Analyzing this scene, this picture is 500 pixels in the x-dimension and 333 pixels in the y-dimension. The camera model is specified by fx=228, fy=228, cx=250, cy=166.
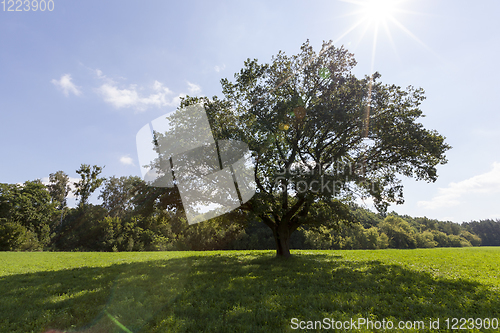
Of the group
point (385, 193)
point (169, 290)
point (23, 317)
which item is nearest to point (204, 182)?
point (169, 290)

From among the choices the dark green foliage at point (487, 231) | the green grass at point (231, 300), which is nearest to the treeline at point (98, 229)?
the green grass at point (231, 300)

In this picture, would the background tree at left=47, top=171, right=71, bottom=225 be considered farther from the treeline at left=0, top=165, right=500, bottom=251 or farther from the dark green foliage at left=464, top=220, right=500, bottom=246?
the dark green foliage at left=464, top=220, right=500, bottom=246

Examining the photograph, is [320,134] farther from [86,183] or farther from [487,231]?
[487,231]

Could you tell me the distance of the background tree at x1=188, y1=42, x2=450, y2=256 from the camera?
49.9ft

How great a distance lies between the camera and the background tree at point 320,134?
49.9 feet

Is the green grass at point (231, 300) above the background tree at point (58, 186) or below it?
below

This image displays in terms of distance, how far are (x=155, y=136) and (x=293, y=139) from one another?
1102 cm

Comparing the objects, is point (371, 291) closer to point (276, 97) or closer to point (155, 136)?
point (276, 97)

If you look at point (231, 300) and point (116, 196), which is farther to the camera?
point (116, 196)

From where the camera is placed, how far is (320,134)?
1847 cm

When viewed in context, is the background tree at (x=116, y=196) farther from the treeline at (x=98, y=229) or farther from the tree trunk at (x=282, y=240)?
the tree trunk at (x=282, y=240)

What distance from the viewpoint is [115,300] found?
7887 mm

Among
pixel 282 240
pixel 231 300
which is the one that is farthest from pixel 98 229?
pixel 231 300

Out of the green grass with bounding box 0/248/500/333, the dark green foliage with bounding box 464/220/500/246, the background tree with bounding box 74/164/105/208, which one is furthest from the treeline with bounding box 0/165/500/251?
the dark green foliage with bounding box 464/220/500/246
